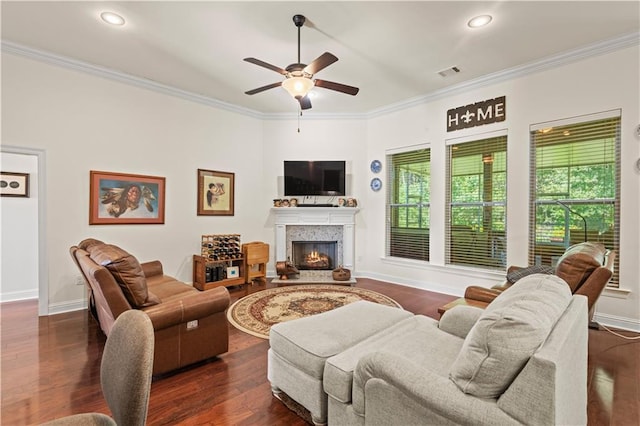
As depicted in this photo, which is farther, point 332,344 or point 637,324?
point 637,324

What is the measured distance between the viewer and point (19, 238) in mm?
4652

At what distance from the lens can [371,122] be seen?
20.0ft

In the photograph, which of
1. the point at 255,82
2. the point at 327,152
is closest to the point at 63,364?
the point at 255,82

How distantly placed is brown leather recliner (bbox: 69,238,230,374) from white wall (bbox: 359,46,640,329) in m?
3.72

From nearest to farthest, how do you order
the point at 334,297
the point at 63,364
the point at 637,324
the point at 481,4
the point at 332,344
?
the point at 332,344, the point at 63,364, the point at 481,4, the point at 637,324, the point at 334,297

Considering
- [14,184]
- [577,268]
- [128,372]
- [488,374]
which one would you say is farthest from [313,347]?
[14,184]

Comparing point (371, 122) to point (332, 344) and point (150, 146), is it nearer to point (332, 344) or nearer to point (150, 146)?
point (150, 146)

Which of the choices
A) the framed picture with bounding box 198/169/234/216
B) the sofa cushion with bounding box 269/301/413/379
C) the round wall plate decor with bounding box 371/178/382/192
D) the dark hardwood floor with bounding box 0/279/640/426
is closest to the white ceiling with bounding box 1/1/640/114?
the framed picture with bounding box 198/169/234/216


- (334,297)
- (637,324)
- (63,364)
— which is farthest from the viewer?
(334,297)

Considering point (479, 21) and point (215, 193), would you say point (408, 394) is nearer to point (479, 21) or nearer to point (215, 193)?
point (479, 21)

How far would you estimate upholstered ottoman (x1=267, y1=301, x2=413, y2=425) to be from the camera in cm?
182

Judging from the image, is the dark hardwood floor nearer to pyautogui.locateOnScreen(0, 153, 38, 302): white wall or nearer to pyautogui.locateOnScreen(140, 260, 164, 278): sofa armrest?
pyautogui.locateOnScreen(140, 260, 164, 278): sofa armrest

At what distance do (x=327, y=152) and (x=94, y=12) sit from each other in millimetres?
3977

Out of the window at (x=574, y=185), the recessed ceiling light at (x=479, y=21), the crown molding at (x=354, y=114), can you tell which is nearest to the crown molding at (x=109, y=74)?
the crown molding at (x=354, y=114)
